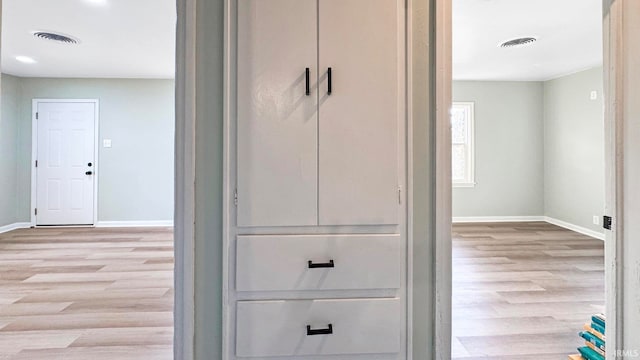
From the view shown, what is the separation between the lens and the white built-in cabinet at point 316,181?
1.57 m

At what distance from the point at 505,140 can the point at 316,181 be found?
239 inches

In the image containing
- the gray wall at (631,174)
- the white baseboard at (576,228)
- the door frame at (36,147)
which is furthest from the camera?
the door frame at (36,147)

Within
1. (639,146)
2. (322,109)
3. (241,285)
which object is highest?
(322,109)

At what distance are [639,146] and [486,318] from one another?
165 centimetres

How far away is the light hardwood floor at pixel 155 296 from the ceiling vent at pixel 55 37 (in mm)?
2454

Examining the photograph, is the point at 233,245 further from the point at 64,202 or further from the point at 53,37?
the point at 64,202

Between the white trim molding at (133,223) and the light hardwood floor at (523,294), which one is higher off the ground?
the white trim molding at (133,223)

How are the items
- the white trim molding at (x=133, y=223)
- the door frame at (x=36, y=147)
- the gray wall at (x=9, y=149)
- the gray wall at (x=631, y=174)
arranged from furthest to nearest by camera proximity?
1. the white trim molding at (x=133, y=223)
2. the door frame at (x=36, y=147)
3. the gray wall at (x=9, y=149)
4. the gray wall at (x=631, y=174)

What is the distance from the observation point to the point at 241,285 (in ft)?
5.16

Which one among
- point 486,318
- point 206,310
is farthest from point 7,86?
point 486,318

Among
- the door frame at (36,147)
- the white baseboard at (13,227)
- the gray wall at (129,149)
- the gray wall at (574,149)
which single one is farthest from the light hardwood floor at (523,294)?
the white baseboard at (13,227)

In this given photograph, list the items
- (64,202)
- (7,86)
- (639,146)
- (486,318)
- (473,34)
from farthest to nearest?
(64,202), (7,86), (473,34), (486,318), (639,146)

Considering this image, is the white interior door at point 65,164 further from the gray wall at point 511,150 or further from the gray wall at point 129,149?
the gray wall at point 511,150

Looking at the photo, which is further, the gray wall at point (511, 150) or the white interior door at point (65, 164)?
the gray wall at point (511, 150)
